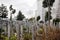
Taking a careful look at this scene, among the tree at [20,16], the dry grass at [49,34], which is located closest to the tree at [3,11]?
the tree at [20,16]

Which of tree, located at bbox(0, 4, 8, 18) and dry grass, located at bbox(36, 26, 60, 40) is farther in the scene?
tree, located at bbox(0, 4, 8, 18)

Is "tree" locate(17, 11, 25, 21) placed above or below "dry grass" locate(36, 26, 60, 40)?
below


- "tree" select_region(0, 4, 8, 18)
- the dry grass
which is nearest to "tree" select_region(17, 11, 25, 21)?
"tree" select_region(0, 4, 8, 18)

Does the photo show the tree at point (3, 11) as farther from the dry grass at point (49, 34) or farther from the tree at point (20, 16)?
the dry grass at point (49, 34)

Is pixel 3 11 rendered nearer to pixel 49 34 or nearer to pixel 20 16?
pixel 20 16

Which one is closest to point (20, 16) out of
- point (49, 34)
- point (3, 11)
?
point (3, 11)

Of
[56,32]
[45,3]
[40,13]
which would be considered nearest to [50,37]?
[56,32]

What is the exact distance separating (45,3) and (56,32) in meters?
16.8

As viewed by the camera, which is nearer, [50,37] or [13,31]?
[50,37]

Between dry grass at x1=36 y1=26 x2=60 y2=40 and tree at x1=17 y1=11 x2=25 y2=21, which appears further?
tree at x1=17 y1=11 x2=25 y2=21

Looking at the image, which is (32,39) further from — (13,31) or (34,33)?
(13,31)

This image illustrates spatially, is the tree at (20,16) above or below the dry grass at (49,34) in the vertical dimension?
below

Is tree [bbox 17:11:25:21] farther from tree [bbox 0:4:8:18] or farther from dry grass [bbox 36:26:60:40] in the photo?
dry grass [bbox 36:26:60:40]

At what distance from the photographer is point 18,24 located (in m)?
5.02
